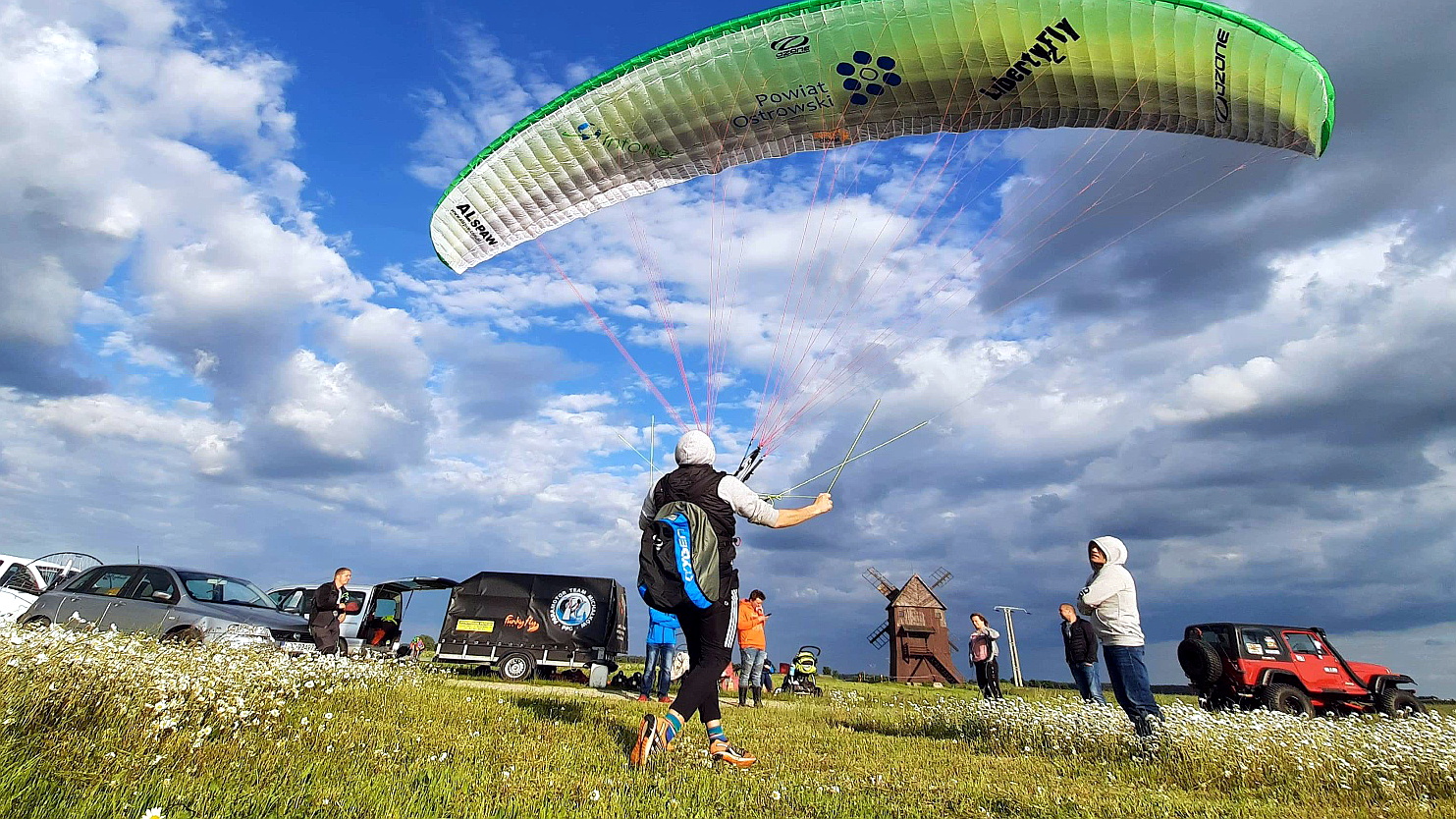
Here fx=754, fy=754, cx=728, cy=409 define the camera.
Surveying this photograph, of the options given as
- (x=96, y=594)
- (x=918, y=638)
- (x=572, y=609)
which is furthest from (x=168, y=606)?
(x=918, y=638)

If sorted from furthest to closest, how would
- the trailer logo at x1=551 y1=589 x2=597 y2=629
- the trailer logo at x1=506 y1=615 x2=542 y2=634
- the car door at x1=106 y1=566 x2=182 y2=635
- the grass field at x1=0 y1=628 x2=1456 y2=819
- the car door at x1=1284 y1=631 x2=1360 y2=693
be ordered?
the trailer logo at x1=551 y1=589 x2=597 y2=629, the trailer logo at x1=506 y1=615 x2=542 y2=634, the car door at x1=1284 y1=631 x2=1360 y2=693, the car door at x1=106 y1=566 x2=182 y2=635, the grass field at x1=0 y1=628 x2=1456 y2=819

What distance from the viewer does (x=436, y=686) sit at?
777 cm

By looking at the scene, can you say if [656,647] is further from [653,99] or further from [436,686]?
[653,99]

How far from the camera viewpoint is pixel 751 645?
1148cm

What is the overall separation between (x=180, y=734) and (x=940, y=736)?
670 cm

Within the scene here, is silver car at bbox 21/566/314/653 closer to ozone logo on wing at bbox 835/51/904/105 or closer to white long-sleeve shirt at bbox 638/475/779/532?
white long-sleeve shirt at bbox 638/475/779/532

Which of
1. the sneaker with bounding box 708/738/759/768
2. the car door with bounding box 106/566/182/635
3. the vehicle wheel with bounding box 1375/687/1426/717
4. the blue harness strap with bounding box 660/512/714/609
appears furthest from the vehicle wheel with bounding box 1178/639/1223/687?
the car door with bounding box 106/566/182/635

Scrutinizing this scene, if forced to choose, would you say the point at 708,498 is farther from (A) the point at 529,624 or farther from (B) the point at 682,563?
(A) the point at 529,624

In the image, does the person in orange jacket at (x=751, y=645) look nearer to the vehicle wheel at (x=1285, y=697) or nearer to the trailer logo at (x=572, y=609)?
the trailer logo at (x=572, y=609)

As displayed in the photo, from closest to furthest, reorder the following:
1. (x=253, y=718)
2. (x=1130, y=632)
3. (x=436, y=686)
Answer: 1. (x=253, y=718)
2. (x=1130, y=632)
3. (x=436, y=686)

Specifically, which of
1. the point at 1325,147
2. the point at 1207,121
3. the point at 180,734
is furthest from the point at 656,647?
the point at 1325,147

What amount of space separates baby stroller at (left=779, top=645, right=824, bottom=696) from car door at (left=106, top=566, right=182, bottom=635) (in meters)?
11.4

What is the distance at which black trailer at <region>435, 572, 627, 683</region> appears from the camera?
1619cm

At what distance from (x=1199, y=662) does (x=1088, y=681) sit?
3.45 m
